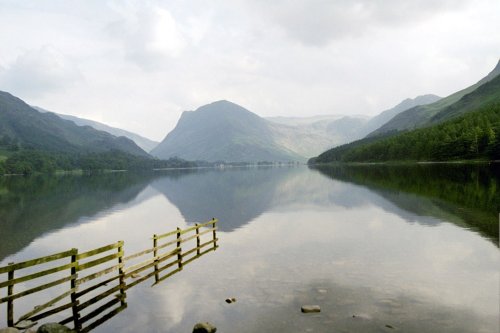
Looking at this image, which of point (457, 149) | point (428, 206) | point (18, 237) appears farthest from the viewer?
point (457, 149)

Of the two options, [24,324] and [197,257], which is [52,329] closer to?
[24,324]

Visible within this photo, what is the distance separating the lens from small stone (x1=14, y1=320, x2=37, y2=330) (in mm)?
20292

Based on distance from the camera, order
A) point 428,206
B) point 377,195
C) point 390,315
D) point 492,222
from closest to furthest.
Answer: point 390,315, point 492,222, point 428,206, point 377,195

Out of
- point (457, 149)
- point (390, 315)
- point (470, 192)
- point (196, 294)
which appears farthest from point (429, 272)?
point (457, 149)

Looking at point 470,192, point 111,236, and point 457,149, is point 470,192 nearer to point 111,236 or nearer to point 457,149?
point 111,236

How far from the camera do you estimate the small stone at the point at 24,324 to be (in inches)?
799

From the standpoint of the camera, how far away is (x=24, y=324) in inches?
810

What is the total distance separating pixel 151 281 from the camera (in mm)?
28375

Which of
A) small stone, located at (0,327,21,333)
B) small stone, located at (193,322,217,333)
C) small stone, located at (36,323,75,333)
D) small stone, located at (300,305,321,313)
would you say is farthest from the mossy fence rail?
small stone, located at (300,305,321,313)

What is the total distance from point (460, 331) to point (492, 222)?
30.3 m

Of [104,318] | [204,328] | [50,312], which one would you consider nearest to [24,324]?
[50,312]

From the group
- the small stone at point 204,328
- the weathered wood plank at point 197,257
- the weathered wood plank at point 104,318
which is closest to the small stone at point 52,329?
the weathered wood plank at point 104,318

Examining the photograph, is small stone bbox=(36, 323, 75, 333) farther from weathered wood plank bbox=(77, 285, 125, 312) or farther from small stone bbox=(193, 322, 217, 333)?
small stone bbox=(193, 322, 217, 333)

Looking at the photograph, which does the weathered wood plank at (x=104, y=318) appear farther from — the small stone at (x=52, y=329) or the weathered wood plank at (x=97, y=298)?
the weathered wood plank at (x=97, y=298)
